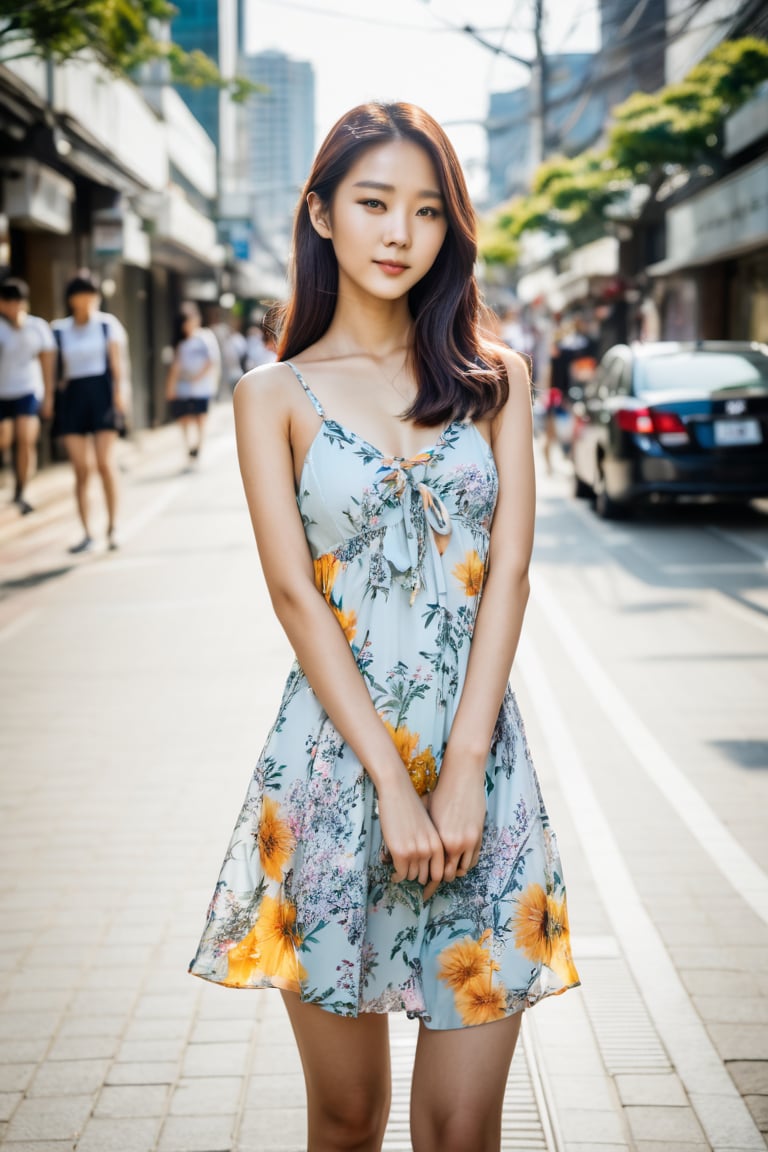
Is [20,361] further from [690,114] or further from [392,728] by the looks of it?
[690,114]

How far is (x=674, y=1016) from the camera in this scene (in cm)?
341

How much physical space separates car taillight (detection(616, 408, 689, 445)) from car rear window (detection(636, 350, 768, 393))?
36 centimetres

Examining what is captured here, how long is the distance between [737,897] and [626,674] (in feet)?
9.63

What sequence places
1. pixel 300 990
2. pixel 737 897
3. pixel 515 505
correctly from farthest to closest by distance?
pixel 737 897, pixel 515 505, pixel 300 990

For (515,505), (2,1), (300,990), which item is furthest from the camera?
(2,1)

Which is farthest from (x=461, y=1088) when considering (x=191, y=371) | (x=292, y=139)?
(x=292, y=139)

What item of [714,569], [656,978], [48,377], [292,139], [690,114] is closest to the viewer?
[656,978]

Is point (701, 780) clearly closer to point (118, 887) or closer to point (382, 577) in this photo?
point (118, 887)

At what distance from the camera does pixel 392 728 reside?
2074 mm

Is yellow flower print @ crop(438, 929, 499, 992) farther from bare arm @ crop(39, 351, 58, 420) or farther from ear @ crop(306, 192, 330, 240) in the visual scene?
bare arm @ crop(39, 351, 58, 420)

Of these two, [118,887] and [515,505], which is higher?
[515,505]

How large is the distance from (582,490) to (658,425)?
111 inches

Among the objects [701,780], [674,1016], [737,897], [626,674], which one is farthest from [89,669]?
[674,1016]

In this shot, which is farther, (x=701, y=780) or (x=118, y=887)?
(x=701, y=780)
